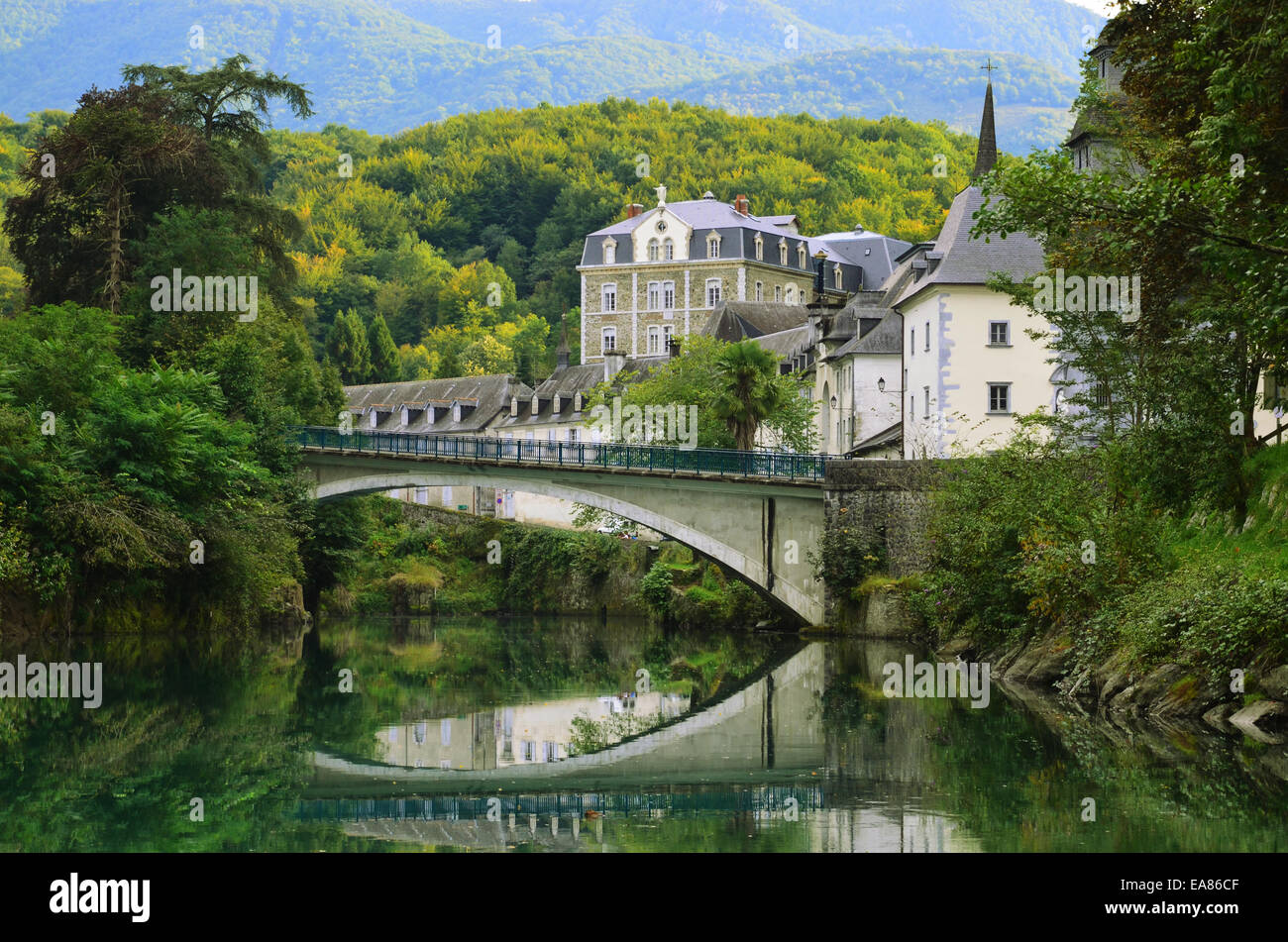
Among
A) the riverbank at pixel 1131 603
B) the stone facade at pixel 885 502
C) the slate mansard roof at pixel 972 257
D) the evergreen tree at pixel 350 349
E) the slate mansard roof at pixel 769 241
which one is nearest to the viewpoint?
the riverbank at pixel 1131 603

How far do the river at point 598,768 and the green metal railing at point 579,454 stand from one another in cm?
1105

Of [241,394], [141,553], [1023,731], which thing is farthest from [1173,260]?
Answer: [241,394]

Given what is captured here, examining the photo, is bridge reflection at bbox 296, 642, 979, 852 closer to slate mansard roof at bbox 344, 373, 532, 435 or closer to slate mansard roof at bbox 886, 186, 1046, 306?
slate mansard roof at bbox 886, 186, 1046, 306

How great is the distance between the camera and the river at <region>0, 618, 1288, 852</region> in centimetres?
1528

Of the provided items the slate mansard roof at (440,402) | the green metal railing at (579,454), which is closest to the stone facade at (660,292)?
the slate mansard roof at (440,402)

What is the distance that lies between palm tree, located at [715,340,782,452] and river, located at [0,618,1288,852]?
19.2 meters

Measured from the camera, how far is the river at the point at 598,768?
50.1 feet

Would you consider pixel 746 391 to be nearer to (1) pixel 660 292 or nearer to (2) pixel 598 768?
(2) pixel 598 768

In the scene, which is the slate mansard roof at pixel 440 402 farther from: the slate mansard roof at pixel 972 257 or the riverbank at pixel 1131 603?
the riverbank at pixel 1131 603

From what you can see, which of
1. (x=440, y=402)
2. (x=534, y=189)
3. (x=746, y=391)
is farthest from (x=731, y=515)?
(x=534, y=189)

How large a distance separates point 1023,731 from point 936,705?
482 centimetres

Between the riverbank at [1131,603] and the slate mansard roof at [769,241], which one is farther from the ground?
the slate mansard roof at [769,241]

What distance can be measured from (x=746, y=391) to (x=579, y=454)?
7591mm
